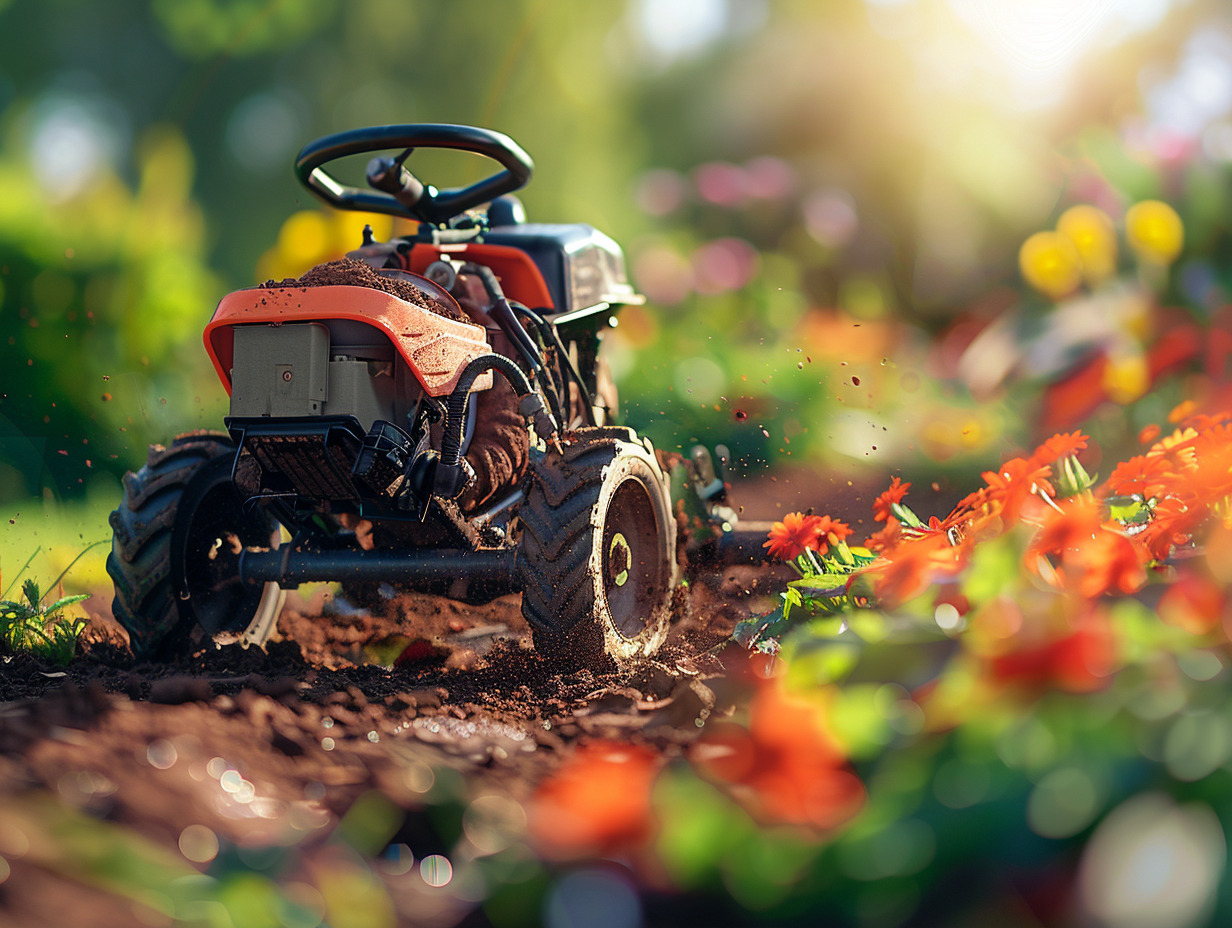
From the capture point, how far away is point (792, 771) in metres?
1.27

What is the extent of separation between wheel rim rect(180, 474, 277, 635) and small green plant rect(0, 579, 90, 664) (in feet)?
1.83

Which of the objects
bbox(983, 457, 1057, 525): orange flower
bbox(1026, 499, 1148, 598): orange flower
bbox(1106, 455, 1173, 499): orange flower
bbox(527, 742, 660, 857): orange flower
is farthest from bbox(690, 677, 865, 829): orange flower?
bbox(1106, 455, 1173, 499): orange flower

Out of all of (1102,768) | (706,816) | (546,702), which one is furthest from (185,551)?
(1102,768)

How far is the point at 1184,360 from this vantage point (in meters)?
6.53

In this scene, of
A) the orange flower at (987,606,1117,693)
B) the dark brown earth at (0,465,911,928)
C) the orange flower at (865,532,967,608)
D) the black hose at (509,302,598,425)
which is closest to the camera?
the orange flower at (987,606,1117,693)

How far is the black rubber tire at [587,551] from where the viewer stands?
Answer: 2.72 metres

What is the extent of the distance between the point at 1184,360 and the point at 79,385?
24.1 feet

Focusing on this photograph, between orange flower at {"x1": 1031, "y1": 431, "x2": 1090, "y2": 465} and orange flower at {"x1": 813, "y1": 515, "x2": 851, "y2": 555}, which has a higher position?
orange flower at {"x1": 1031, "y1": 431, "x2": 1090, "y2": 465}

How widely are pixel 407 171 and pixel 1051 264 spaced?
17.1 ft

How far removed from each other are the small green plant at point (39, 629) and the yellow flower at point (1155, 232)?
6.62m

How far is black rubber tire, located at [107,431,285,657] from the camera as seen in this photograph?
3.19 metres

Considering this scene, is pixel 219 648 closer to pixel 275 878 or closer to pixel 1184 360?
pixel 275 878

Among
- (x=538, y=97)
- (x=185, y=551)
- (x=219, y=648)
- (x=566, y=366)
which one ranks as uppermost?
(x=538, y=97)

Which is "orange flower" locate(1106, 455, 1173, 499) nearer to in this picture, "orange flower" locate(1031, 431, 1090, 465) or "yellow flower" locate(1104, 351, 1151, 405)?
"orange flower" locate(1031, 431, 1090, 465)
